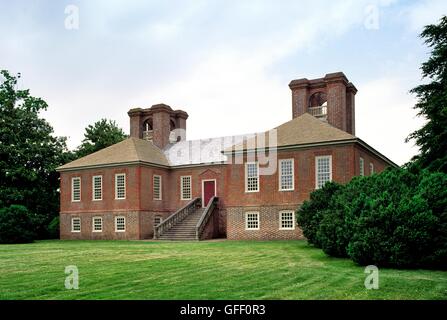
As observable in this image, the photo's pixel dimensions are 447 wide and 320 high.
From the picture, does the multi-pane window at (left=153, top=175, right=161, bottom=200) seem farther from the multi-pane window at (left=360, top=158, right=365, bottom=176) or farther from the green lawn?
the green lawn

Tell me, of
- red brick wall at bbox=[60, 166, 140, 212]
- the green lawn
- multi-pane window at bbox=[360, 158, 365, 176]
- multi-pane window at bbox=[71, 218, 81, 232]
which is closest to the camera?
the green lawn

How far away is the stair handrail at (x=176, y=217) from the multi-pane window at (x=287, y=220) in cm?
796

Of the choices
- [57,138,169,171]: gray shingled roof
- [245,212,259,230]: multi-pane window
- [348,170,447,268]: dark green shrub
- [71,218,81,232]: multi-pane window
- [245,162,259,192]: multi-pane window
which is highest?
[57,138,169,171]: gray shingled roof

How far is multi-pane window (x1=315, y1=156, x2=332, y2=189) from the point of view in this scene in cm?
2938

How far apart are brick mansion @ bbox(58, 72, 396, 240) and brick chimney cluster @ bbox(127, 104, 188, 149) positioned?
9 centimetres

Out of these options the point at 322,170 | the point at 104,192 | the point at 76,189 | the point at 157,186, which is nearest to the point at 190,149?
the point at 157,186

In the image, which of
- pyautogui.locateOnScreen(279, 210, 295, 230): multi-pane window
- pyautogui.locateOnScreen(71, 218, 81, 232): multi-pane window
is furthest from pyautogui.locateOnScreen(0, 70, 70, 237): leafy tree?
pyautogui.locateOnScreen(279, 210, 295, 230): multi-pane window

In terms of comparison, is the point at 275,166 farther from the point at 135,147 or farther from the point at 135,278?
the point at 135,278

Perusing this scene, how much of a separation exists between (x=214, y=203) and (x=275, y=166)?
727cm

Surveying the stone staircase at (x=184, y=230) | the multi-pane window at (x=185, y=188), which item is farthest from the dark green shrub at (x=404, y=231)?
the multi-pane window at (x=185, y=188)

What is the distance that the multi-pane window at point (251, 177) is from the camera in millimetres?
31203

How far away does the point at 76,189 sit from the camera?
1545 inches

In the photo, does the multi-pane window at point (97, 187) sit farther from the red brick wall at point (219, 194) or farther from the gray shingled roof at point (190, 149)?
the gray shingled roof at point (190, 149)

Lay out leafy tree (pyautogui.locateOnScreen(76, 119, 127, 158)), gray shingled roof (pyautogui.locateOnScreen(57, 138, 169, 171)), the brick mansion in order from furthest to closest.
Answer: leafy tree (pyautogui.locateOnScreen(76, 119, 127, 158)) < gray shingled roof (pyautogui.locateOnScreen(57, 138, 169, 171)) < the brick mansion
